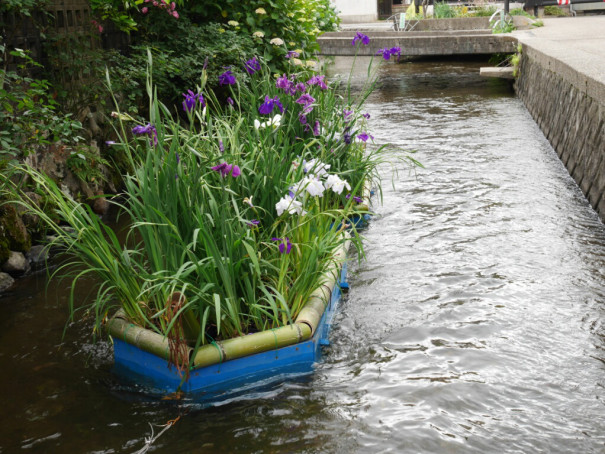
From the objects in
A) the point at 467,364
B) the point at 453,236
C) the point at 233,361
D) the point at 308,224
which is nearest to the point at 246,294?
the point at 233,361

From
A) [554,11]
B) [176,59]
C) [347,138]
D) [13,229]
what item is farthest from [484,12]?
[13,229]

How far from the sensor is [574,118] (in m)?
7.77

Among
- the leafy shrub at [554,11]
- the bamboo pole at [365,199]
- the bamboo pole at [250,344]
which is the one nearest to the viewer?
the bamboo pole at [250,344]

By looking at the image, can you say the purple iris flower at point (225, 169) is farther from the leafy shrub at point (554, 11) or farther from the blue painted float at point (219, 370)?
the leafy shrub at point (554, 11)

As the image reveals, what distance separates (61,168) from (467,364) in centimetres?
421

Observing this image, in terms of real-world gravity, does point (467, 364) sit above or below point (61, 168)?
below

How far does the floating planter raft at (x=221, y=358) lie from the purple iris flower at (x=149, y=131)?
0.99 meters

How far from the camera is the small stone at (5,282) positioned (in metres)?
4.93

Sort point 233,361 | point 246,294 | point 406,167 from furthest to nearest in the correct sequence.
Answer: point 406,167, point 246,294, point 233,361

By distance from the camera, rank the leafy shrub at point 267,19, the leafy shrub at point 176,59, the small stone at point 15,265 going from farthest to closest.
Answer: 1. the leafy shrub at point 267,19
2. the leafy shrub at point 176,59
3. the small stone at point 15,265

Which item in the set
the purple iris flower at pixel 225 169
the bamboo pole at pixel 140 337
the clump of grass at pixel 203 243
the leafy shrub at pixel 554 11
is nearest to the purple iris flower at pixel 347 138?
the clump of grass at pixel 203 243

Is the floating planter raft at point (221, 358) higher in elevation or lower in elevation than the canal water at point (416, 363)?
higher

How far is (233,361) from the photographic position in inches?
137

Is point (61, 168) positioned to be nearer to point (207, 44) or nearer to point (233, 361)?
point (207, 44)
